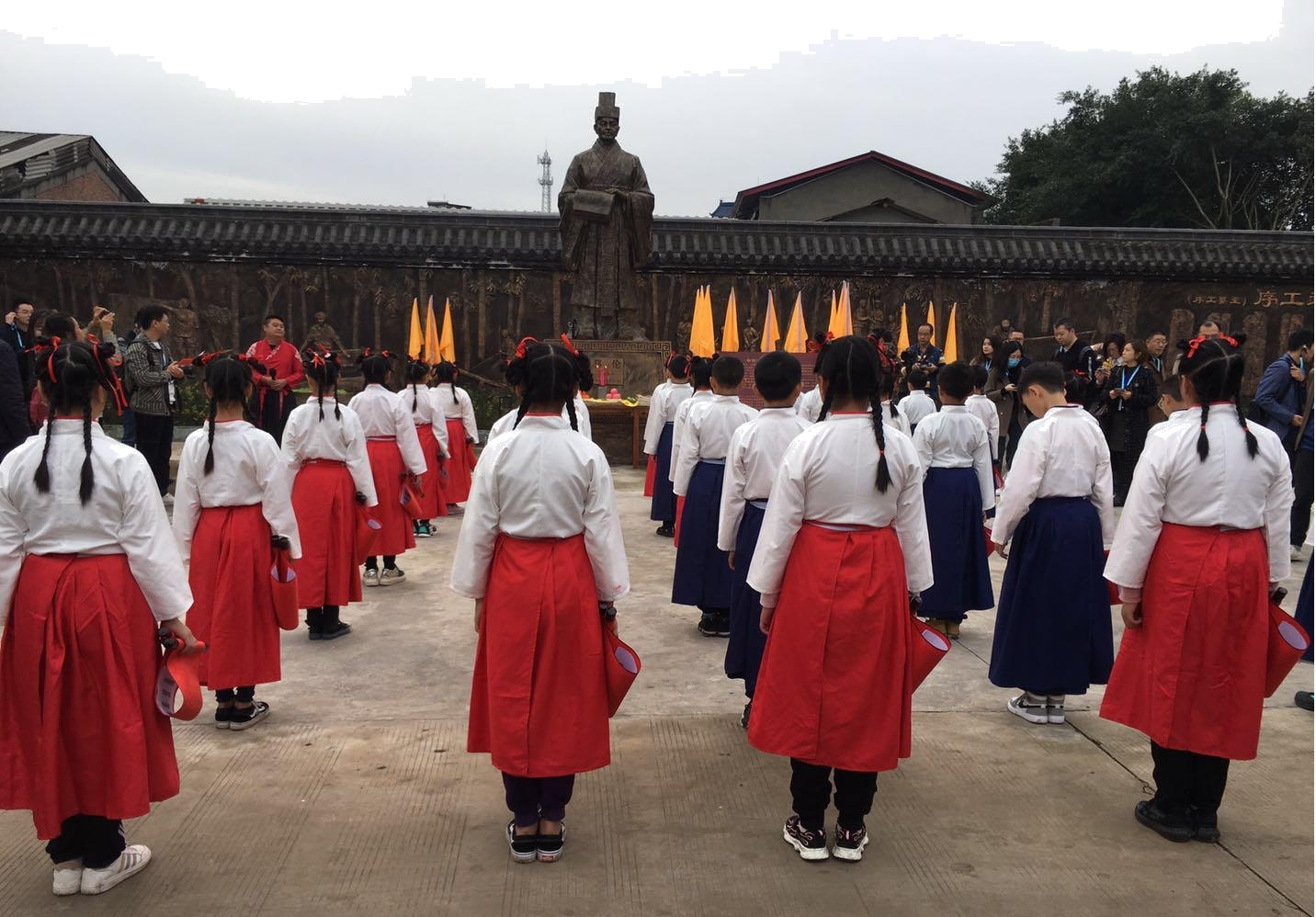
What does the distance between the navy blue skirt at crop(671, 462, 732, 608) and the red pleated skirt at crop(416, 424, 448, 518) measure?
330 centimetres

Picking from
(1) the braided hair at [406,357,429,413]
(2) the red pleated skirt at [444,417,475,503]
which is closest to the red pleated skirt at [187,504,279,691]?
(1) the braided hair at [406,357,429,413]

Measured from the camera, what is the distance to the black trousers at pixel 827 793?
3.34 meters

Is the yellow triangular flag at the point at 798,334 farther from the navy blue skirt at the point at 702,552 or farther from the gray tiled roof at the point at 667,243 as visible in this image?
the navy blue skirt at the point at 702,552

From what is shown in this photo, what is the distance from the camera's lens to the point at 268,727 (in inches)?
178

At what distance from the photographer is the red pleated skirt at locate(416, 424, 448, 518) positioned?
8.86 metres

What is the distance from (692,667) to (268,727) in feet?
6.96

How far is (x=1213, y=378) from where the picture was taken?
11.5ft

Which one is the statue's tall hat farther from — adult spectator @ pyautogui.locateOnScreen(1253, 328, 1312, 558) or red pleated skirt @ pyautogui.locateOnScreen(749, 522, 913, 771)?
red pleated skirt @ pyautogui.locateOnScreen(749, 522, 913, 771)

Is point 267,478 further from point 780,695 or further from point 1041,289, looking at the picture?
point 1041,289

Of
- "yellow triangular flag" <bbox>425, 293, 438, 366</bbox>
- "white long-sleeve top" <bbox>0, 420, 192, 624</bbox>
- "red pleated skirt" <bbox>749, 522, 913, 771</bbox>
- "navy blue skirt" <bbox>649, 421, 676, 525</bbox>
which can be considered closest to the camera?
"white long-sleeve top" <bbox>0, 420, 192, 624</bbox>

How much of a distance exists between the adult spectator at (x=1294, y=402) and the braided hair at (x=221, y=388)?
764cm

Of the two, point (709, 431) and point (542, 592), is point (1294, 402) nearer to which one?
point (709, 431)

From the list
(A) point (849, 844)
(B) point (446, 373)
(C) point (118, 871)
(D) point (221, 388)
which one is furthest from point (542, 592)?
(B) point (446, 373)

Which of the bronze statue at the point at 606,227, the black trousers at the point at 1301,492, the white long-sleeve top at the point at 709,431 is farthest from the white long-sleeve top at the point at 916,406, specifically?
the bronze statue at the point at 606,227
